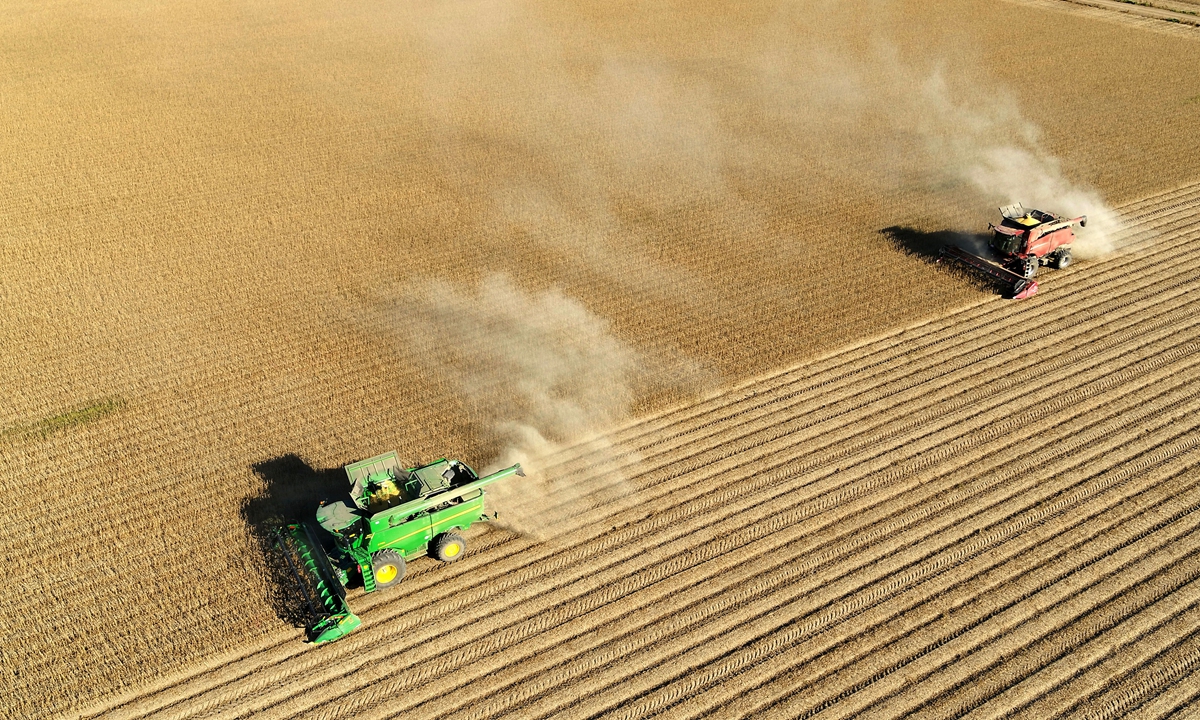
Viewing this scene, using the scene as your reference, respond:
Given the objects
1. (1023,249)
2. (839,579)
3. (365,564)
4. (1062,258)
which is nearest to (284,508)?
(365,564)

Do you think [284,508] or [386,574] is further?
[284,508]

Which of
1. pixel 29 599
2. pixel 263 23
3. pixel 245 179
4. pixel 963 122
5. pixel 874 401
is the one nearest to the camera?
pixel 29 599

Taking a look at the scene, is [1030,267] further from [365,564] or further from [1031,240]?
[365,564]

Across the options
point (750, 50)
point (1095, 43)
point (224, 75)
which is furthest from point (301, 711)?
point (1095, 43)

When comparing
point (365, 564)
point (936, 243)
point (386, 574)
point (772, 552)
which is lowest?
point (772, 552)

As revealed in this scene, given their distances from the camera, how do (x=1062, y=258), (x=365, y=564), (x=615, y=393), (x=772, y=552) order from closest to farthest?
(x=365, y=564)
(x=772, y=552)
(x=615, y=393)
(x=1062, y=258)

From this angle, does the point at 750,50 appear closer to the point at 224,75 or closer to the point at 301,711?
the point at 224,75

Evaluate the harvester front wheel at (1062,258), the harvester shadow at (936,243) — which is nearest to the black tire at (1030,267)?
the harvester shadow at (936,243)
